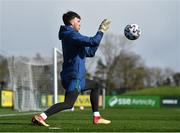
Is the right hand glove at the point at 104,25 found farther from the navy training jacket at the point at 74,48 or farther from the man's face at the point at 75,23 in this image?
the man's face at the point at 75,23

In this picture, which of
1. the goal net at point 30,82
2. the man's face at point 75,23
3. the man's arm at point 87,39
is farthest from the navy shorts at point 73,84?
the goal net at point 30,82

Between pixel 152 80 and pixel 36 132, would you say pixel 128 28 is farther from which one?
pixel 152 80

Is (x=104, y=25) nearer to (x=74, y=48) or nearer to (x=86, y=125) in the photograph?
(x=74, y=48)

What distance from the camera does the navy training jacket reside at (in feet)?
29.3

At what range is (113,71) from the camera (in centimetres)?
8775

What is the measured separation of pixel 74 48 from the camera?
30.0ft

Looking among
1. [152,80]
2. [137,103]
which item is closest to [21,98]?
[137,103]

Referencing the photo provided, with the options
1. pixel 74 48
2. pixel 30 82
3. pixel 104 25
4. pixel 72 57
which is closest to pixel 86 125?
pixel 72 57

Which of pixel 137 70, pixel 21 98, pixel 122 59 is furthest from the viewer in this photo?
pixel 137 70

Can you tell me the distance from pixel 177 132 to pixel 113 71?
80.4 metres

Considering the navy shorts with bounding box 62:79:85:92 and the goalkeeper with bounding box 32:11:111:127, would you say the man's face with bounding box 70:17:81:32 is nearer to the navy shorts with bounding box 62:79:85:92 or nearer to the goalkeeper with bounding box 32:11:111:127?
the goalkeeper with bounding box 32:11:111:127

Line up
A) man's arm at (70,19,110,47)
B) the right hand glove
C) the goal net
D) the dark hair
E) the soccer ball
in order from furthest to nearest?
1. the goal net
2. the soccer ball
3. the dark hair
4. the right hand glove
5. man's arm at (70,19,110,47)

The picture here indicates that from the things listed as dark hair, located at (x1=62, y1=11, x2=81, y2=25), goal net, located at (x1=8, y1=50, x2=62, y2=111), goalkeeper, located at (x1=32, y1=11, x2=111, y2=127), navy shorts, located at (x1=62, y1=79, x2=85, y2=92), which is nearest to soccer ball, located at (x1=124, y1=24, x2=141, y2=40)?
goalkeeper, located at (x1=32, y1=11, x2=111, y2=127)

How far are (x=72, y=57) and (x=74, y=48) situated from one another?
A: 0.52ft
